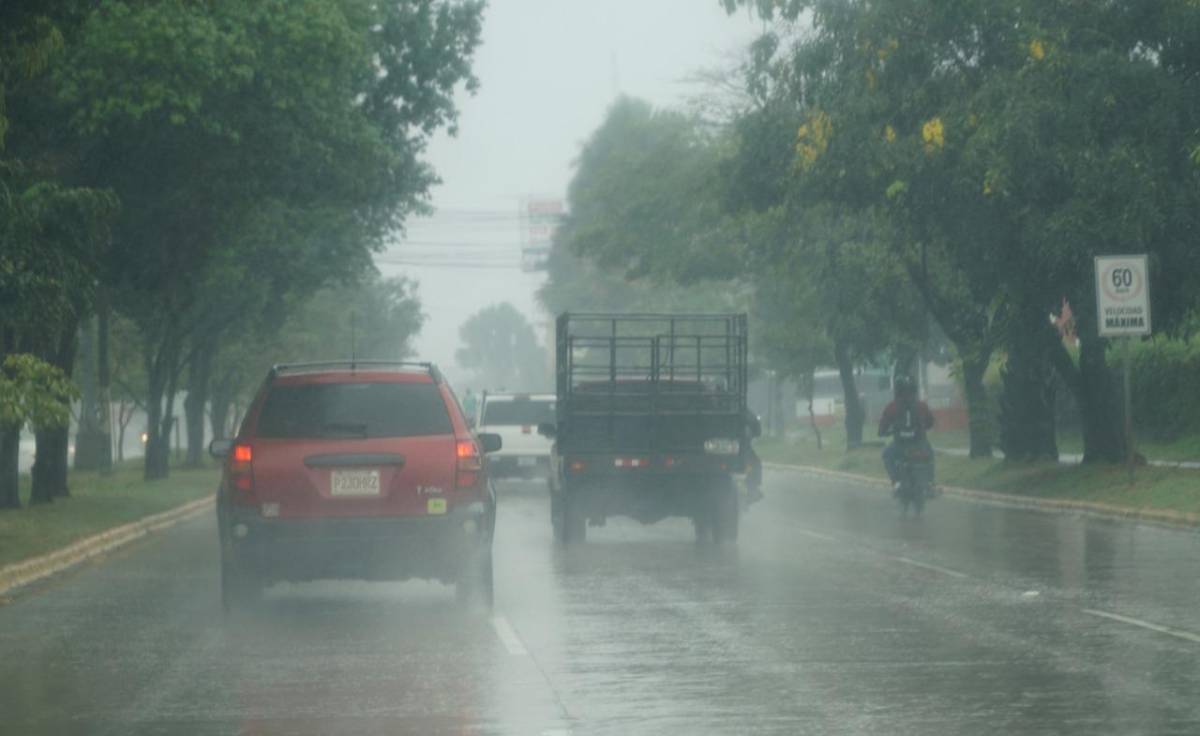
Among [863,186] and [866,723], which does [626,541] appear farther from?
[866,723]

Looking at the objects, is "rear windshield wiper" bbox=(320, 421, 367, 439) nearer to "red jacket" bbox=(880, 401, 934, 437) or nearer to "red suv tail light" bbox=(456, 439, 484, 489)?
"red suv tail light" bbox=(456, 439, 484, 489)

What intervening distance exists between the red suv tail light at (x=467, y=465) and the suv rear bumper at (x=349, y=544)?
182 millimetres

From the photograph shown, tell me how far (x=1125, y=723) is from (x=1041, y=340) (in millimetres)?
24613

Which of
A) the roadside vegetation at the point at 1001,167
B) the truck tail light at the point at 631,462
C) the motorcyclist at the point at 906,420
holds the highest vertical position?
the roadside vegetation at the point at 1001,167

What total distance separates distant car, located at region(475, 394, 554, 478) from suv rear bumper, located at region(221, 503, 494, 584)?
78.8 ft

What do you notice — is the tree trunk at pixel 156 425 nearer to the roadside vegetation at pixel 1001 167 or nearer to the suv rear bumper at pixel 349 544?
the roadside vegetation at pixel 1001 167

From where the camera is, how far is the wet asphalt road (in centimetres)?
1058

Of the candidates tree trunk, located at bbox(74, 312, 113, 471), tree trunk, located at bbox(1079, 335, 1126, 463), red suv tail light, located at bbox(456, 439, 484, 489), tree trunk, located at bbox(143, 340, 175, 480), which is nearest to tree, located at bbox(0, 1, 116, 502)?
red suv tail light, located at bbox(456, 439, 484, 489)

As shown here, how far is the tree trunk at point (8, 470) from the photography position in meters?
30.6

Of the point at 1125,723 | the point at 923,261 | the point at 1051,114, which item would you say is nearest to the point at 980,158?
the point at 1051,114

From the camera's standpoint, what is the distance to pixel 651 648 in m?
13.4

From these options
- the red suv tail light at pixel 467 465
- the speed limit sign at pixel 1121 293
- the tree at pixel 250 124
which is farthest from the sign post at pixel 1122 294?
the red suv tail light at pixel 467 465

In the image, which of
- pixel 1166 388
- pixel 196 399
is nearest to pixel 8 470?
pixel 196 399

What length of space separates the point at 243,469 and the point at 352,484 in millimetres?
817
